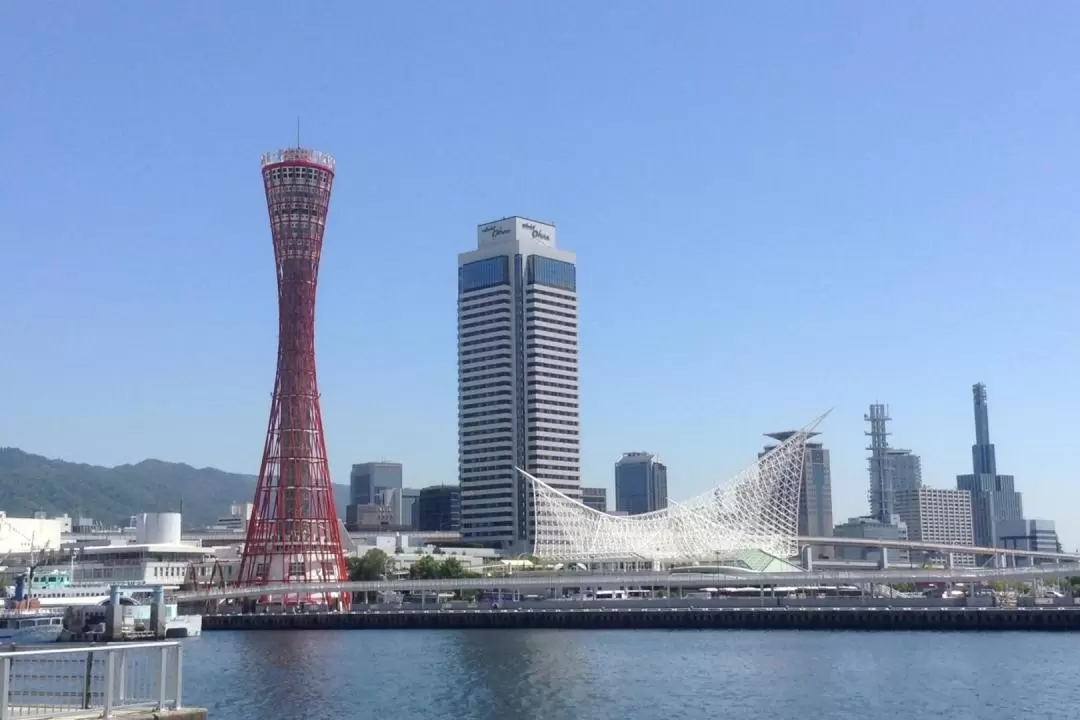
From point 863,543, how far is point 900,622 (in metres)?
88.4

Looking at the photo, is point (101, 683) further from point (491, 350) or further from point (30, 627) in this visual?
point (491, 350)

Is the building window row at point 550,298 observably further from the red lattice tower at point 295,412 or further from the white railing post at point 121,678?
the white railing post at point 121,678

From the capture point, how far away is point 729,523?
111375 millimetres

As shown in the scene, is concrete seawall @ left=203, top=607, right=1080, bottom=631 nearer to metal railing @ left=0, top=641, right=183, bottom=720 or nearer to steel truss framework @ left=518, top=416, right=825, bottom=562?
steel truss framework @ left=518, top=416, right=825, bottom=562

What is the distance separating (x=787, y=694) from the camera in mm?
38562

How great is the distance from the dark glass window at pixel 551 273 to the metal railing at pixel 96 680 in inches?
5745

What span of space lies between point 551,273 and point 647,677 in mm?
119630

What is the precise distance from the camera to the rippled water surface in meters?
35.2

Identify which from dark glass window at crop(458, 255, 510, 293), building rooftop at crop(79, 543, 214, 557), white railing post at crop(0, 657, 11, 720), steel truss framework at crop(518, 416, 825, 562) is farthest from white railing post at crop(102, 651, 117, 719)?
dark glass window at crop(458, 255, 510, 293)

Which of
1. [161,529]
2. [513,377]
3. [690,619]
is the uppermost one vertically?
[513,377]

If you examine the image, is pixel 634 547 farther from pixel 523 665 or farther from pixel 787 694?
pixel 787 694

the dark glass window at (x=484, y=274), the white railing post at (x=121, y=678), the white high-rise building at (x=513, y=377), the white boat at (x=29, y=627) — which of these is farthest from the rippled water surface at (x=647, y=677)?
the dark glass window at (x=484, y=274)

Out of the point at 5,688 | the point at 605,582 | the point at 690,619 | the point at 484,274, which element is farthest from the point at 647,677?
the point at 484,274

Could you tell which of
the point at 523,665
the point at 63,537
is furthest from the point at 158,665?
the point at 63,537
